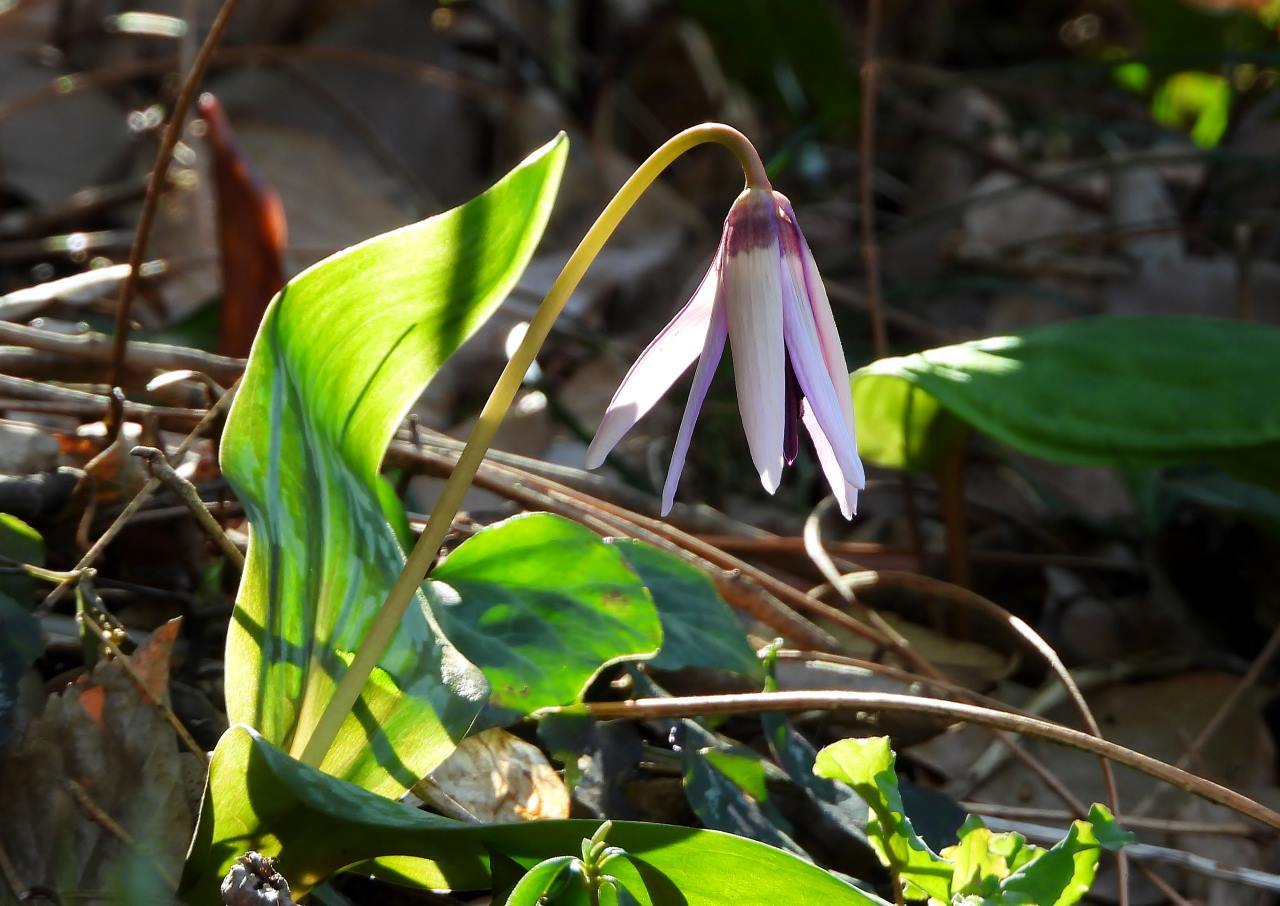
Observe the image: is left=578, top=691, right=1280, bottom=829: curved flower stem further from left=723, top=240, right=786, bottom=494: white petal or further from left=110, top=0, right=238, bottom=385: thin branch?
left=110, top=0, right=238, bottom=385: thin branch

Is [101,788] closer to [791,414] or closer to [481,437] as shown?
[481,437]

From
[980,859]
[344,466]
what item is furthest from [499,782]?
[980,859]

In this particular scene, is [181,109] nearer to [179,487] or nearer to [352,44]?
[179,487]

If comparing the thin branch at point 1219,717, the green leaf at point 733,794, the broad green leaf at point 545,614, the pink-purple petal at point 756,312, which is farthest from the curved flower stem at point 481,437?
the thin branch at point 1219,717

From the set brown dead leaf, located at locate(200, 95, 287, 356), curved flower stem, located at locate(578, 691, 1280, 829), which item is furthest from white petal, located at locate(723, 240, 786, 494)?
brown dead leaf, located at locate(200, 95, 287, 356)

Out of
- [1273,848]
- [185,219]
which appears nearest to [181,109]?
[1273,848]

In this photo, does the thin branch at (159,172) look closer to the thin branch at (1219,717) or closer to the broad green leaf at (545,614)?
the broad green leaf at (545,614)
